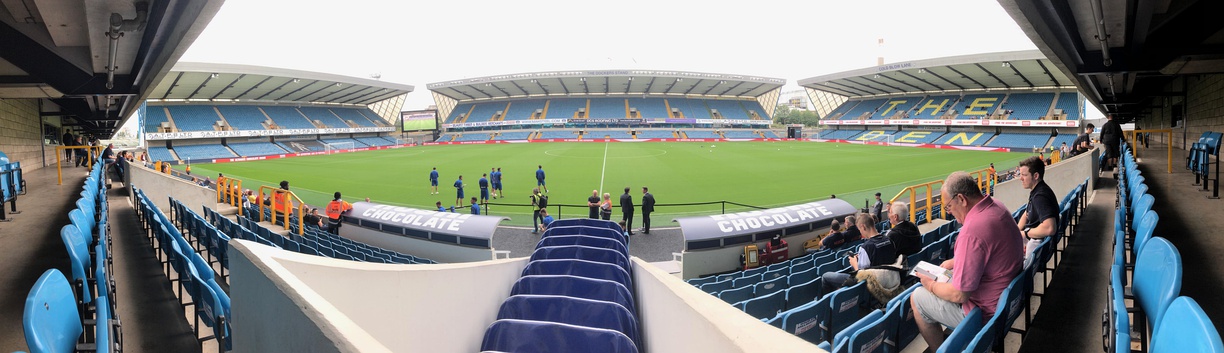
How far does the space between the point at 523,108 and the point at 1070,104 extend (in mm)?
62439

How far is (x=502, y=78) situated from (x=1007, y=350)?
217 ft

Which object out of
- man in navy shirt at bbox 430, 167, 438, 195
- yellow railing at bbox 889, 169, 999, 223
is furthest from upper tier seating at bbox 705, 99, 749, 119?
man in navy shirt at bbox 430, 167, 438, 195

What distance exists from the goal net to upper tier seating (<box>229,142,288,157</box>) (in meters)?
4.38

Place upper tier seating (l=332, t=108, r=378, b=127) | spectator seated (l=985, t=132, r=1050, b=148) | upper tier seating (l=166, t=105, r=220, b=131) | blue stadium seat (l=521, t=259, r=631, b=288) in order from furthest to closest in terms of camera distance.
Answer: upper tier seating (l=332, t=108, r=378, b=127)
upper tier seating (l=166, t=105, r=220, b=131)
spectator seated (l=985, t=132, r=1050, b=148)
blue stadium seat (l=521, t=259, r=631, b=288)

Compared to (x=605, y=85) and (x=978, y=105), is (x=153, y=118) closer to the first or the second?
(x=605, y=85)

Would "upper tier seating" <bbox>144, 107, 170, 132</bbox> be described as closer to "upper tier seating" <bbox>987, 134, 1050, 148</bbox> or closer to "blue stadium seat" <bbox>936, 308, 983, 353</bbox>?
"blue stadium seat" <bbox>936, 308, 983, 353</bbox>

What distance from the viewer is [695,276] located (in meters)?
10.3

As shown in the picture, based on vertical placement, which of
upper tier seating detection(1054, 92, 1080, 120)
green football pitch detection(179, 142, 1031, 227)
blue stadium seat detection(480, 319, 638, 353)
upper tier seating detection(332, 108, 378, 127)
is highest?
upper tier seating detection(332, 108, 378, 127)

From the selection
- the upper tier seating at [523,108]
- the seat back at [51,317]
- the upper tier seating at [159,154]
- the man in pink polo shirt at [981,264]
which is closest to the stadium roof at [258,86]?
the upper tier seating at [159,154]

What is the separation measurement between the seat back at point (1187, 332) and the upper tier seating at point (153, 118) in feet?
214

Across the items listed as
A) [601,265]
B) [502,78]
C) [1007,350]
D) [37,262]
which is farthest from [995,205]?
[502,78]

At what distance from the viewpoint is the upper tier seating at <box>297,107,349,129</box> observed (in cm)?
6481

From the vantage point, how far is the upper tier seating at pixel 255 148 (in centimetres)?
5112

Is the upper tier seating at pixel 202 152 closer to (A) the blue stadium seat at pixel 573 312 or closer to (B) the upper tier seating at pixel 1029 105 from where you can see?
(A) the blue stadium seat at pixel 573 312
